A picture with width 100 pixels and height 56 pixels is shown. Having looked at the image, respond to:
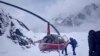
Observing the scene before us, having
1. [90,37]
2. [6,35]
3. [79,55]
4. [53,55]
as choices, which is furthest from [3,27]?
[90,37]

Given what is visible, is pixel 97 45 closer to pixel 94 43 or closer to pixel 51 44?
pixel 94 43

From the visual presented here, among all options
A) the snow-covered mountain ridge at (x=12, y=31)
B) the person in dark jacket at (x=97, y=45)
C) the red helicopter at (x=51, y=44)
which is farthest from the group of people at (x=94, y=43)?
the red helicopter at (x=51, y=44)

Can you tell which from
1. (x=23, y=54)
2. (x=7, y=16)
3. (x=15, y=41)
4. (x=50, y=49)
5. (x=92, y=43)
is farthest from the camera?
(x=7, y=16)

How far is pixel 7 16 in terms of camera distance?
13828 millimetres

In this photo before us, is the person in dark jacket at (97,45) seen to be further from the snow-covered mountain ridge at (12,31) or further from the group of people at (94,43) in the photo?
the snow-covered mountain ridge at (12,31)

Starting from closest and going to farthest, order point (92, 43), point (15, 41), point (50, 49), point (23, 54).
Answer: point (92, 43)
point (23, 54)
point (15, 41)
point (50, 49)

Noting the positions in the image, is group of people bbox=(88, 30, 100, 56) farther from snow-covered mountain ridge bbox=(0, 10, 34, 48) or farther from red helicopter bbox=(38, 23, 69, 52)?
red helicopter bbox=(38, 23, 69, 52)

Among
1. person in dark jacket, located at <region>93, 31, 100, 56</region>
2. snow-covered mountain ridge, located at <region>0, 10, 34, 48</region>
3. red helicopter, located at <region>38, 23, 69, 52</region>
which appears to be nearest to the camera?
person in dark jacket, located at <region>93, 31, 100, 56</region>

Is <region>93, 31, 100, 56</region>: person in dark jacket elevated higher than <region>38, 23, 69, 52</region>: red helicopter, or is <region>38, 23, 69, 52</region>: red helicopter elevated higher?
<region>93, 31, 100, 56</region>: person in dark jacket

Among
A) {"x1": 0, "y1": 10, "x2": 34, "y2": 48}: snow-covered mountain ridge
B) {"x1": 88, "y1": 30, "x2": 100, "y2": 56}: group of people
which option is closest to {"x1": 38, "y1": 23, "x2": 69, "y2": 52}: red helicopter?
{"x1": 0, "y1": 10, "x2": 34, "y2": 48}: snow-covered mountain ridge

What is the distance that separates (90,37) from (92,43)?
0.14 m

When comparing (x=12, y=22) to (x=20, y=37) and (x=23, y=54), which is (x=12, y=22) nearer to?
(x=20, y=37)

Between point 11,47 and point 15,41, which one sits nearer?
point 11,47

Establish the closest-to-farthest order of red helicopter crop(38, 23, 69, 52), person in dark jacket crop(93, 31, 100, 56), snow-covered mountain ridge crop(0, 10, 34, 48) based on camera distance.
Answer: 1. person in dark jacket crop(93, 31, 100, 56)
2. snow-covered mountain ridge crop(0, 10, 34, 48)
3. red helicopter crop(38, 23, 69, 52)
